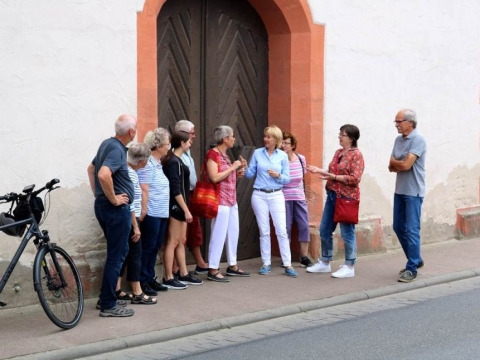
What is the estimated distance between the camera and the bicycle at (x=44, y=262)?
7613 millimetres

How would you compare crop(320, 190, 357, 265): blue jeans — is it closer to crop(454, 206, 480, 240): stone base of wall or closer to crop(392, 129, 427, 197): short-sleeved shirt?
crop(392, 129, 427, 197): short-sleeved shirt

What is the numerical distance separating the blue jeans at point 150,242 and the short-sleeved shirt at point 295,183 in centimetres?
227

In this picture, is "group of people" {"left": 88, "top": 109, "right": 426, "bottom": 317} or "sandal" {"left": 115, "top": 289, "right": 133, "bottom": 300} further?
"sandal" {"left": 115, "top": 289, "right": 133, "bottom": 300}

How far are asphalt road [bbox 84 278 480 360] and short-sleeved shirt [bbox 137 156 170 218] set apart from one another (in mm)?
1645

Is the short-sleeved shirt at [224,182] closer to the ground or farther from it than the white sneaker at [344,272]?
farther from it

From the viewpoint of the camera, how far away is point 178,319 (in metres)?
8.17

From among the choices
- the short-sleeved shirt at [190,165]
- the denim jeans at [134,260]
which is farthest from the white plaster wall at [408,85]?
the denim jeans at [134,260]

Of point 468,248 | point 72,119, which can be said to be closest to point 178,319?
point 72,119

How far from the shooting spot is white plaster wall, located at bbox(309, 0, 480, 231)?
12.1 metres

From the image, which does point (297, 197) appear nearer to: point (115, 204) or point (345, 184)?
point (345, 184)

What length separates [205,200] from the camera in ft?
32.6

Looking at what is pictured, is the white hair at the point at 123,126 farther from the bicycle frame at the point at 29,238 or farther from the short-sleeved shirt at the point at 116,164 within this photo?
the bicycle frame at the point at 29,238

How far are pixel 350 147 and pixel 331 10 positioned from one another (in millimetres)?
2302

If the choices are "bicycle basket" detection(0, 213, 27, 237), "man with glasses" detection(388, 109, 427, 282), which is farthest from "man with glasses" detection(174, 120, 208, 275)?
"bicycle basket" detection(0, 213, 27, 237)
